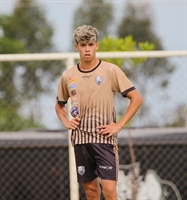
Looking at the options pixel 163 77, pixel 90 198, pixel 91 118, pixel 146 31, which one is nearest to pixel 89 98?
pixel 91 118

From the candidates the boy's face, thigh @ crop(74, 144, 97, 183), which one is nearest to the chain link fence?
thigh @ crop(74, 144, 97, 183)

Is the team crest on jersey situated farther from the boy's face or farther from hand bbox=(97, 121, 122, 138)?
hand bbox=(97, 121, 122, 138)

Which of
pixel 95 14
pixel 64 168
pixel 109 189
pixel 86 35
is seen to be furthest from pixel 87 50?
pixel 95 14

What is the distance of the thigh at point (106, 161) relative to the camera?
199 inches

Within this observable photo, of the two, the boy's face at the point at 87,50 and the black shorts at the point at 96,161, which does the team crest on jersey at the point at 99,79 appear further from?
the black shorts at the point at 96,161

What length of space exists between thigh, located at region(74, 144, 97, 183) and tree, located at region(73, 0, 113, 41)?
31.6 m

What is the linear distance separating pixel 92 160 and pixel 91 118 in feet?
1.18

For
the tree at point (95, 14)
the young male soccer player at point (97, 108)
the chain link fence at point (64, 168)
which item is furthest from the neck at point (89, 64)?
the tree at point (95, 14)

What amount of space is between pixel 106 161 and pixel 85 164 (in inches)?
8.3

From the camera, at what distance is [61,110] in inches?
215

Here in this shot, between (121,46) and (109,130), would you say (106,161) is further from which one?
(121,46)

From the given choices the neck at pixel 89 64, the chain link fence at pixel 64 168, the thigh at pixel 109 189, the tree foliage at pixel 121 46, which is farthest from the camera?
the tree foliage at pixel 121 46

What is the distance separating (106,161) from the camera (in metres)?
5.07

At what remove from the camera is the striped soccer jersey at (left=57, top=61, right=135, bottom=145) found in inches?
200
